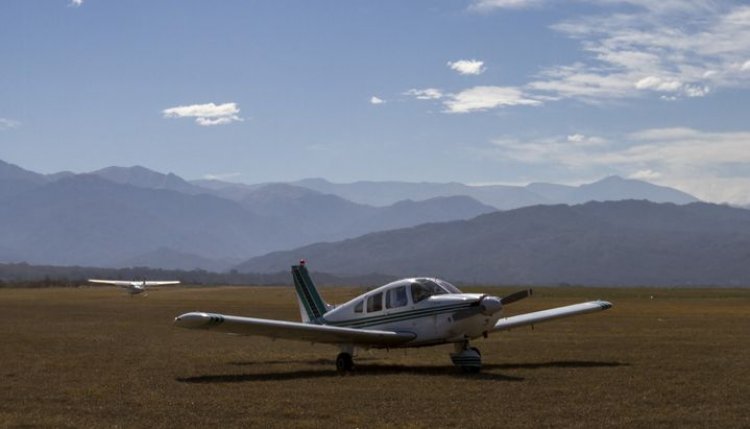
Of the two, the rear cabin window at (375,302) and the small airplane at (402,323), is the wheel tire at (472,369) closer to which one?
the small airplane at (402,323)

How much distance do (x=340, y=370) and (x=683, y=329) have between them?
2055 cm

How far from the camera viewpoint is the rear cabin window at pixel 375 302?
23672 mm

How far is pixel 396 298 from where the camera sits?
2333 centimetres

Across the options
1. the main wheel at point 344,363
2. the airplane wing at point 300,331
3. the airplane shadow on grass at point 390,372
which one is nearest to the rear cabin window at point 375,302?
the airplane wing at point 300,331

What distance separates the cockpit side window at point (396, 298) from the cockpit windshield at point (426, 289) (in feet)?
0.82

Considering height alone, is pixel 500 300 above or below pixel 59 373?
above

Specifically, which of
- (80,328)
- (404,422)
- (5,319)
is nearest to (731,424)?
(404,422)

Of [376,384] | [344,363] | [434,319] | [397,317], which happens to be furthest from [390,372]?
[376,384]

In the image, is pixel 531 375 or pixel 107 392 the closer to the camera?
pixel 107 392

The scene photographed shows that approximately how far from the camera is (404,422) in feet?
48.3

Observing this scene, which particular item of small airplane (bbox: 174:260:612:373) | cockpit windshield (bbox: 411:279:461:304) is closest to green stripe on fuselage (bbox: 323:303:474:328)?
small airplane (bbox: 174:260:612:373)

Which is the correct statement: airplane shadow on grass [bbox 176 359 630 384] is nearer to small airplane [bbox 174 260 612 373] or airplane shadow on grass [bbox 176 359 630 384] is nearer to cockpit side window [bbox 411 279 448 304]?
small airplane [bbox 174 260 612 373]

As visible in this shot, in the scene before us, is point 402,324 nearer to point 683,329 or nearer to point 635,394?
point 635,394

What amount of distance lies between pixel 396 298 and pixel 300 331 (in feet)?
8.49
